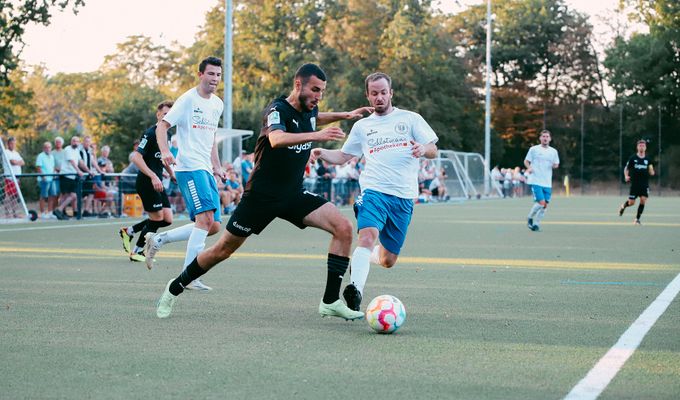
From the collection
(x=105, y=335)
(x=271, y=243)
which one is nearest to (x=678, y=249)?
(x=271, y=243)

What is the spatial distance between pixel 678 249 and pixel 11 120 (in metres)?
28.5

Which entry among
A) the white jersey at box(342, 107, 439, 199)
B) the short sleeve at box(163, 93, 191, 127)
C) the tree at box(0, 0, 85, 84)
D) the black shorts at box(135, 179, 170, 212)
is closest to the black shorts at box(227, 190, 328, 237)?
the white jersey at box(342, 107, 439, 199)

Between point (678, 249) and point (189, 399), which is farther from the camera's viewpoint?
point (678, 249)

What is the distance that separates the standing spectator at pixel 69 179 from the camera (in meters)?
22.5

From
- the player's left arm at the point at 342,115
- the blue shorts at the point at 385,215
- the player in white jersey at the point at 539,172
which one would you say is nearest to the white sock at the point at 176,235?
the blue shorts at the point at 385,215

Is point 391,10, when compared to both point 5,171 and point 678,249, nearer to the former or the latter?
point 5,171

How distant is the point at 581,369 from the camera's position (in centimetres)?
556

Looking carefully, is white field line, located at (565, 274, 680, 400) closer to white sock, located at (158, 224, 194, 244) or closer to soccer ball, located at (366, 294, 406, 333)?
soccer ball, located at (366, 294, 406, 333)

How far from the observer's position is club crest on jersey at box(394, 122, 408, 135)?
861 cm

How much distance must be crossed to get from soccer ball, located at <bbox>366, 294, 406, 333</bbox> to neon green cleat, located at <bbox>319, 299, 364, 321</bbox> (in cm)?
44

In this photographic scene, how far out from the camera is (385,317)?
6812 mm

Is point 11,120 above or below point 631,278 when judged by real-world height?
above

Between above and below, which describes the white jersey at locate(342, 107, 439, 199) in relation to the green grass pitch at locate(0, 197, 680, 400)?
above

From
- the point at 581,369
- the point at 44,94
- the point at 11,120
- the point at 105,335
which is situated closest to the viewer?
the point at 581,369
